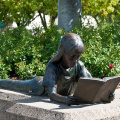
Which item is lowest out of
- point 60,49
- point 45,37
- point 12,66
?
point 12,66

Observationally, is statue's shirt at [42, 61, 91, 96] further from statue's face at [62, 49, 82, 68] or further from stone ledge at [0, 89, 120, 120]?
stone ledge at [0, 89, 120, 120]

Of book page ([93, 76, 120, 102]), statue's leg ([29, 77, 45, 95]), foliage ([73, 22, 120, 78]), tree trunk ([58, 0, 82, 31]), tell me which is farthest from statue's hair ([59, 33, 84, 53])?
tree trunk ([58, 0, 82, 31])

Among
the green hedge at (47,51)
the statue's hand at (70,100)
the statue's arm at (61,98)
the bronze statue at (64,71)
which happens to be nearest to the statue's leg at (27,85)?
the bronze statue at (64,71)

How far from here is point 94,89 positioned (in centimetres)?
399

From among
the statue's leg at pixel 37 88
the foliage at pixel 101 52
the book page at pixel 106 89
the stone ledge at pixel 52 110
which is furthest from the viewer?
the foliage at pixel 101 52

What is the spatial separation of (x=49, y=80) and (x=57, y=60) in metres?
0.32

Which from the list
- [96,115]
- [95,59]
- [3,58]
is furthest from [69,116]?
[3,58]

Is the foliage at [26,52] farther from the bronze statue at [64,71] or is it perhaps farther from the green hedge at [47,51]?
the bronze statue at [64,71]

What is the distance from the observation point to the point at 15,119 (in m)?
4.26

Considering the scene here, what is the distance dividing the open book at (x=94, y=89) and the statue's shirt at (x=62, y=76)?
1.53 ft

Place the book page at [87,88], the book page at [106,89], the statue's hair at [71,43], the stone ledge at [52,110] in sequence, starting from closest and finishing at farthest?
the stone ledge at [52,110]
the book page at [87,88]
the book page at [106,89]
the statue's hair at [71,43]

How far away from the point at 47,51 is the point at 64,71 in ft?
11.3

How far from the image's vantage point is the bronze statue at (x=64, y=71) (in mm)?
4152

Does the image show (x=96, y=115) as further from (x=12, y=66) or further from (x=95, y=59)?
(x=12, y=66)
